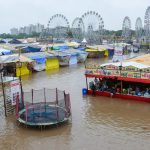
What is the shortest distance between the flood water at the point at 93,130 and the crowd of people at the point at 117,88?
95 cm

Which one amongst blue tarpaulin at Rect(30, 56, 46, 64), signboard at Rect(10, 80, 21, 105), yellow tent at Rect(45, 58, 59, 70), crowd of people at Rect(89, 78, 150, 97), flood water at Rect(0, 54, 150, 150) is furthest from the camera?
yellow tent at Rect(45, 58, 59, 70)

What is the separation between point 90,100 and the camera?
23844 millimetres

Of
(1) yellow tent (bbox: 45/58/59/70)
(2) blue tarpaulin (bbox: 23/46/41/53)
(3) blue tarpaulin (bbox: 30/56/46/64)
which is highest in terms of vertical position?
(2) blue tarpaulin (bbox: 23/46/41/53)

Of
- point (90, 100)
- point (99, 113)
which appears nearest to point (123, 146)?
point (99, 113)

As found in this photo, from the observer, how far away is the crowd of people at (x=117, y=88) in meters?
23.3

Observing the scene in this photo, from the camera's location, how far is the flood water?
49.9ft

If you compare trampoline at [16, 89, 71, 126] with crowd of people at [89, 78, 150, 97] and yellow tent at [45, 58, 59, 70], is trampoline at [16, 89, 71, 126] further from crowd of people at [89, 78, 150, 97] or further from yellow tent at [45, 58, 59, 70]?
yellow tent at [45, 58, 59, 70]

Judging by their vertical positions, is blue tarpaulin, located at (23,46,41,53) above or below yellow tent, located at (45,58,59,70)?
above

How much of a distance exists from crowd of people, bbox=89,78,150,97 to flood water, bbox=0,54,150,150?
0.95m

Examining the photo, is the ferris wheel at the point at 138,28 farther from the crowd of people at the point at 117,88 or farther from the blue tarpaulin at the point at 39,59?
the crowd of people at the point at 117,88

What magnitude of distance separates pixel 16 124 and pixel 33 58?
23.1 meters

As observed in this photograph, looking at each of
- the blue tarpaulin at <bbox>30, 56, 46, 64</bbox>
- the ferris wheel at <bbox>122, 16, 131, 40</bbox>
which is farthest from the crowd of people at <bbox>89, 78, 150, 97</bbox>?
the ferris wheel at <bbox>122, 16, 131, 40</bbox>

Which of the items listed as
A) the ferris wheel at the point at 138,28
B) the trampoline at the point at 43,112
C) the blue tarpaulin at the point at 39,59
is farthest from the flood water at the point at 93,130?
the ferris wheel at the point at 138,28

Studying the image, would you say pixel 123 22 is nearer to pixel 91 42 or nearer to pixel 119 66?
pixel 91 42
